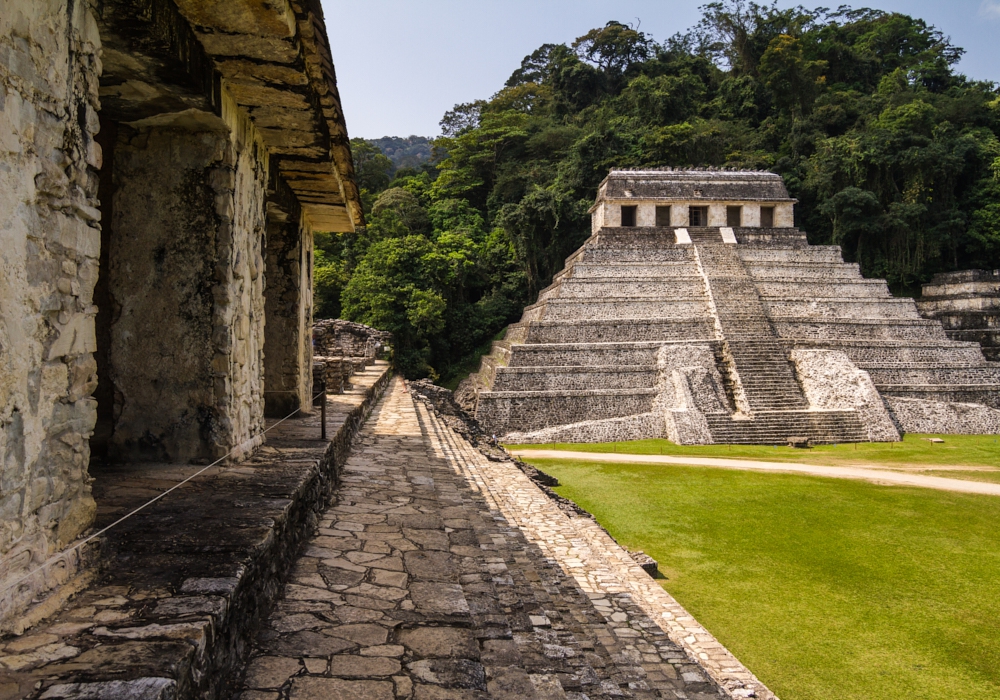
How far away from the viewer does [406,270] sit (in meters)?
25.0

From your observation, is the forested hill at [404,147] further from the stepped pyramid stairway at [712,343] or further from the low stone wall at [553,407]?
the low stone wall at [553,407]

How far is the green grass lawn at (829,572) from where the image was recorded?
4.54m

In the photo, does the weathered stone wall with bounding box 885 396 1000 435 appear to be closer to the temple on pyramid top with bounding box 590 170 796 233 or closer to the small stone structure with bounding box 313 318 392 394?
the temple on pyramid top with bounding box 590 170 796 233

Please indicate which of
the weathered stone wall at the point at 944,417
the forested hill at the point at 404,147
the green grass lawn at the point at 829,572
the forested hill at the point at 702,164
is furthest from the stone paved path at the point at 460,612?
the forested hill at the point at 404,147

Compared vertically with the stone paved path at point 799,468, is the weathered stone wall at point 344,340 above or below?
above

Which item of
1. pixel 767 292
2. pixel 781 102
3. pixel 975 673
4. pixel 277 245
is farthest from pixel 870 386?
pixel 781 102

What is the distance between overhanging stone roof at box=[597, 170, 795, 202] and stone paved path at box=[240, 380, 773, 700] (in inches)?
747

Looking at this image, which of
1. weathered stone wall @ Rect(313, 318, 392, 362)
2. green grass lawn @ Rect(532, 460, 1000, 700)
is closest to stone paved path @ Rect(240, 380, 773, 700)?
green grass lawn @ Rect(532, 460, 1000, 700)

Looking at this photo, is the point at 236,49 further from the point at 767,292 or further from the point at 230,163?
the point at 767,292

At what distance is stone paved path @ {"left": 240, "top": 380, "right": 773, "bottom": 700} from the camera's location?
2453 millimetres

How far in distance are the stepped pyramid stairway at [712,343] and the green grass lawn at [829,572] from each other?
510 cm

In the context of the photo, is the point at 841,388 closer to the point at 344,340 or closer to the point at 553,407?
the point at 553,407

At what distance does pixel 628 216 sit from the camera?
24.5 m

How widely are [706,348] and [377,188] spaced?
2667 centimetres
